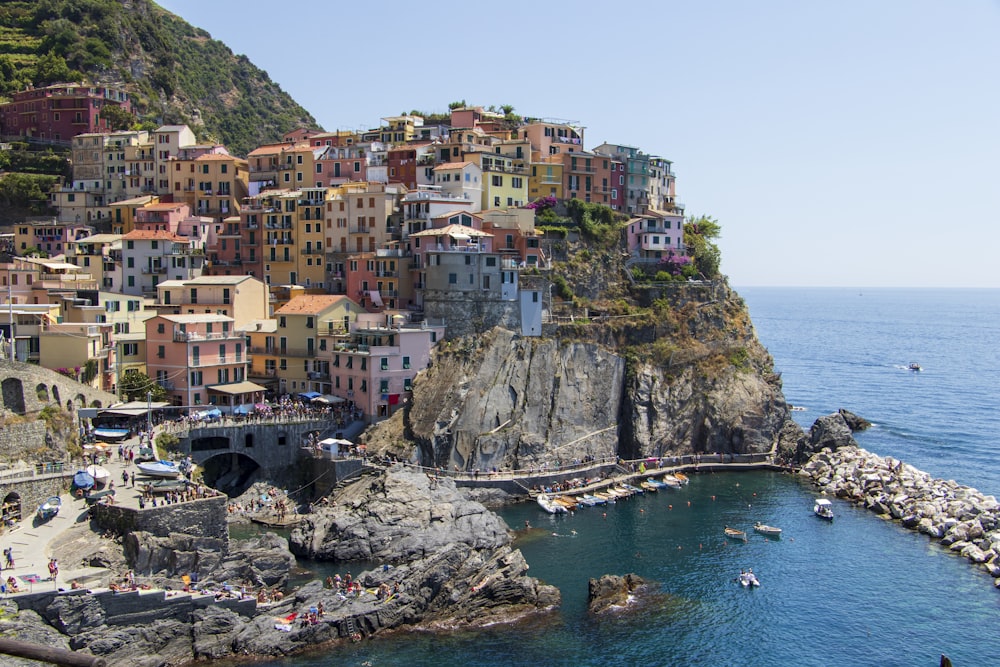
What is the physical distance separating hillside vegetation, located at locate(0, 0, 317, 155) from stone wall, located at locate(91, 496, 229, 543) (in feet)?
247

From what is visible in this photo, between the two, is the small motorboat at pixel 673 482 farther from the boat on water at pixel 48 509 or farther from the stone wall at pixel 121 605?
the boat on water at pixel 48 509

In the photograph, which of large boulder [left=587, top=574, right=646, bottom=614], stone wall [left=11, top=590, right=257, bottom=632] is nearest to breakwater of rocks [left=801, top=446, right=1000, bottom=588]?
large boulder [left=587, top=574, right=646, bottom=614]

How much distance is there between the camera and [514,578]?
173 feet

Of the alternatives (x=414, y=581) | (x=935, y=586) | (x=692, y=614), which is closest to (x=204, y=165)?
(x=414, y=581)

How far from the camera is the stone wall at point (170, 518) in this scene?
168ft

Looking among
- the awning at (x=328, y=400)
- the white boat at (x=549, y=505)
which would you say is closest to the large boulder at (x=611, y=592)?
the white boat at (x=549, y=505)

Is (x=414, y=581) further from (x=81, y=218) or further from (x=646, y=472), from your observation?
(x=81, y=218)

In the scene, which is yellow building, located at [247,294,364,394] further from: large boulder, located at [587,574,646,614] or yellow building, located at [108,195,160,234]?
large boulder, located at [587,574,646,614]

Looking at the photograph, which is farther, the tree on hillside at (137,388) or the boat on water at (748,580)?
the tree on hillside at (137,388)

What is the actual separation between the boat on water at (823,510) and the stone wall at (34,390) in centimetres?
4856

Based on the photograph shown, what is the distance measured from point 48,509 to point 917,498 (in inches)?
2169

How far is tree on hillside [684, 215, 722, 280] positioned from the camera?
94.7 metres

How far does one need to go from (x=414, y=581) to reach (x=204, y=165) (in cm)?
6145

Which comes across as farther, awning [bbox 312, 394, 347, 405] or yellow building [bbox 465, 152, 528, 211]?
yellow building [bbox 465, 152, 528, 211]
